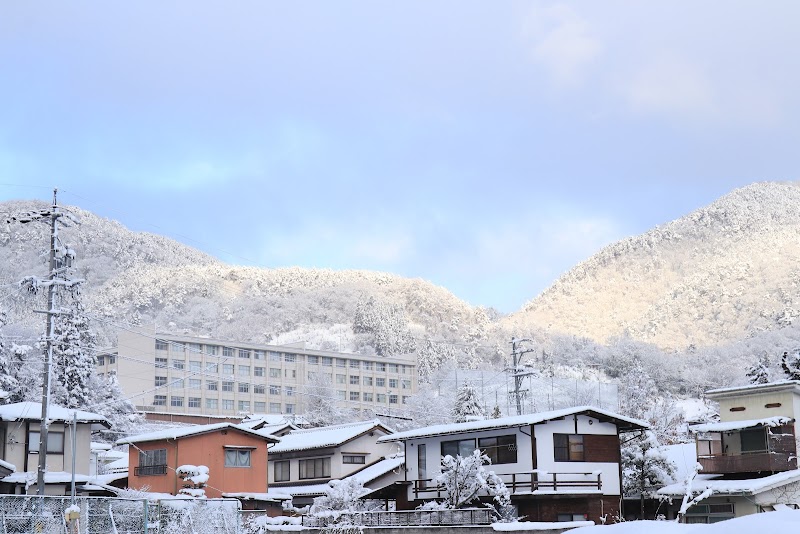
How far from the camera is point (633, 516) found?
3962 centimetres

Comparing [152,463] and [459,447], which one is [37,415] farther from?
[459,447]

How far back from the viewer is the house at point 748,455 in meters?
34.7

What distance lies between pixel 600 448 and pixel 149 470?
23.3 m

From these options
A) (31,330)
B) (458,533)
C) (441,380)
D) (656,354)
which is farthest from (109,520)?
(656,354)

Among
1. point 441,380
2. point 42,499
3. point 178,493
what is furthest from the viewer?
A: point 441,380

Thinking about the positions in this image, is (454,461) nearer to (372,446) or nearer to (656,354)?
(372,446)

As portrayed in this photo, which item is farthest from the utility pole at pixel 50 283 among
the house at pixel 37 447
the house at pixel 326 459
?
the house at pixel 326 459

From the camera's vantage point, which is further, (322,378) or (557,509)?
(322,378)

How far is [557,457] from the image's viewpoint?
3744cm

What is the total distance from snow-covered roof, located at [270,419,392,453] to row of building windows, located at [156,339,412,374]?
7034cm

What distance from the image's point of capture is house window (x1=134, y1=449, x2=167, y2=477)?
46625mm

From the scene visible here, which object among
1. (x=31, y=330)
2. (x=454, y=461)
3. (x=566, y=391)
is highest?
(x=31, y=330)

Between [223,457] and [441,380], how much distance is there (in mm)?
102811

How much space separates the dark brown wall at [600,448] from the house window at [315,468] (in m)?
16.6
